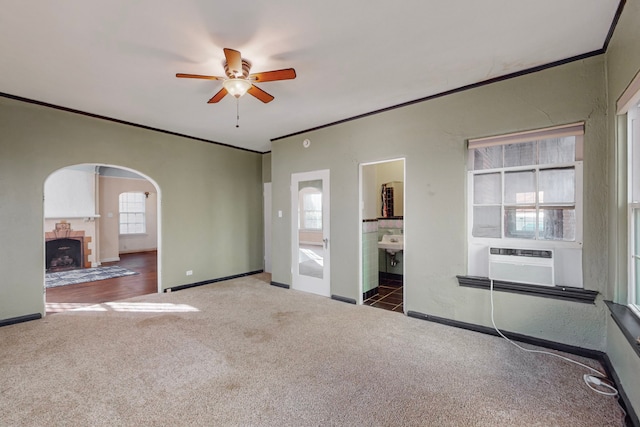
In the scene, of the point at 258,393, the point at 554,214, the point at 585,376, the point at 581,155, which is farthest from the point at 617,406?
the point at 258,393

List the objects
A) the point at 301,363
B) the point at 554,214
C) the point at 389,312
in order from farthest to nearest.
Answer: the point at 389,312 → the point at 554,214 → the point at 301,363

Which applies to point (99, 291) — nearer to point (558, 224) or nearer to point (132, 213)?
point (132, 213)

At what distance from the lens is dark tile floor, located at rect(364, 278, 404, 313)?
4.28m

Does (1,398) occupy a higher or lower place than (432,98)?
lower

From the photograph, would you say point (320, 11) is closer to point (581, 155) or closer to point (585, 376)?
point (581, 155)

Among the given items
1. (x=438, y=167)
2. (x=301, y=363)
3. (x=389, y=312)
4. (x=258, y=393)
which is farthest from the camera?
(x=389, y=312)

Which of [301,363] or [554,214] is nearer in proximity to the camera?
[301,363]

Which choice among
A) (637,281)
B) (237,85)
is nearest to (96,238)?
(237,85)

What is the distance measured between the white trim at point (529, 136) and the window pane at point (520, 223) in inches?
28.6

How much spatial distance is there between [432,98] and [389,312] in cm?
280

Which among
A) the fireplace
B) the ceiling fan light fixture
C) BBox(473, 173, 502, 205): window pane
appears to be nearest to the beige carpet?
BBox(473, 173, 502, 205): window pane

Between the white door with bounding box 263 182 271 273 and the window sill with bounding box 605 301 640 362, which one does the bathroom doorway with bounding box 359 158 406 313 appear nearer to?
the window sill with bounding box 605 301 640 362

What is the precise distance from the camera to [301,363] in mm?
2643

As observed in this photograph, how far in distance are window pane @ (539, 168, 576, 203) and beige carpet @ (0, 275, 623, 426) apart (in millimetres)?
1481
